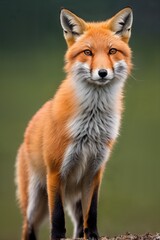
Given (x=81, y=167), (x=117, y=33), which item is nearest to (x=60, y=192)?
(x=81, y=167)

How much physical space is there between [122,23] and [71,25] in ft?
1.52

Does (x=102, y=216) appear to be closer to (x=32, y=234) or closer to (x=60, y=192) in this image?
(x=32, y=234)

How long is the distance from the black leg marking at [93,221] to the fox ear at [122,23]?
1456 millimetres

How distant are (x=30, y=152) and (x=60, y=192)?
69 cm

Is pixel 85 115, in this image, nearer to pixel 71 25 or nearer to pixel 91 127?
pixel 91 127

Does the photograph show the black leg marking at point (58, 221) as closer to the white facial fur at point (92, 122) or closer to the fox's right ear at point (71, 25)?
the white facial fur at point (92, 122)

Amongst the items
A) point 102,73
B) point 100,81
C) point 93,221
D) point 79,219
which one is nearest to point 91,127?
point 100,81

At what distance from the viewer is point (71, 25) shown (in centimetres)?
677

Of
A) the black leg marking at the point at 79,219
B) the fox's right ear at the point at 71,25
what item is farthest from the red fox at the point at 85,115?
the black leg marking at the point at 79,219

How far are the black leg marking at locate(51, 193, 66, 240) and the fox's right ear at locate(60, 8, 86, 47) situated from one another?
4.71 feet

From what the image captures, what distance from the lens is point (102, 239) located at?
22.3 ft

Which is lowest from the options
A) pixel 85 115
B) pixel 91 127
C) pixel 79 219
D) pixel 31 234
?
pixel 31 234


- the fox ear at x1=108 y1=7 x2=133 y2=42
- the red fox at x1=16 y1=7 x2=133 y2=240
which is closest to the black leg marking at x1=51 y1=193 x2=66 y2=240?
the red fox at x1=16 y1=7 x2=133 y2=240

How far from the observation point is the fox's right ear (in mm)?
6730
